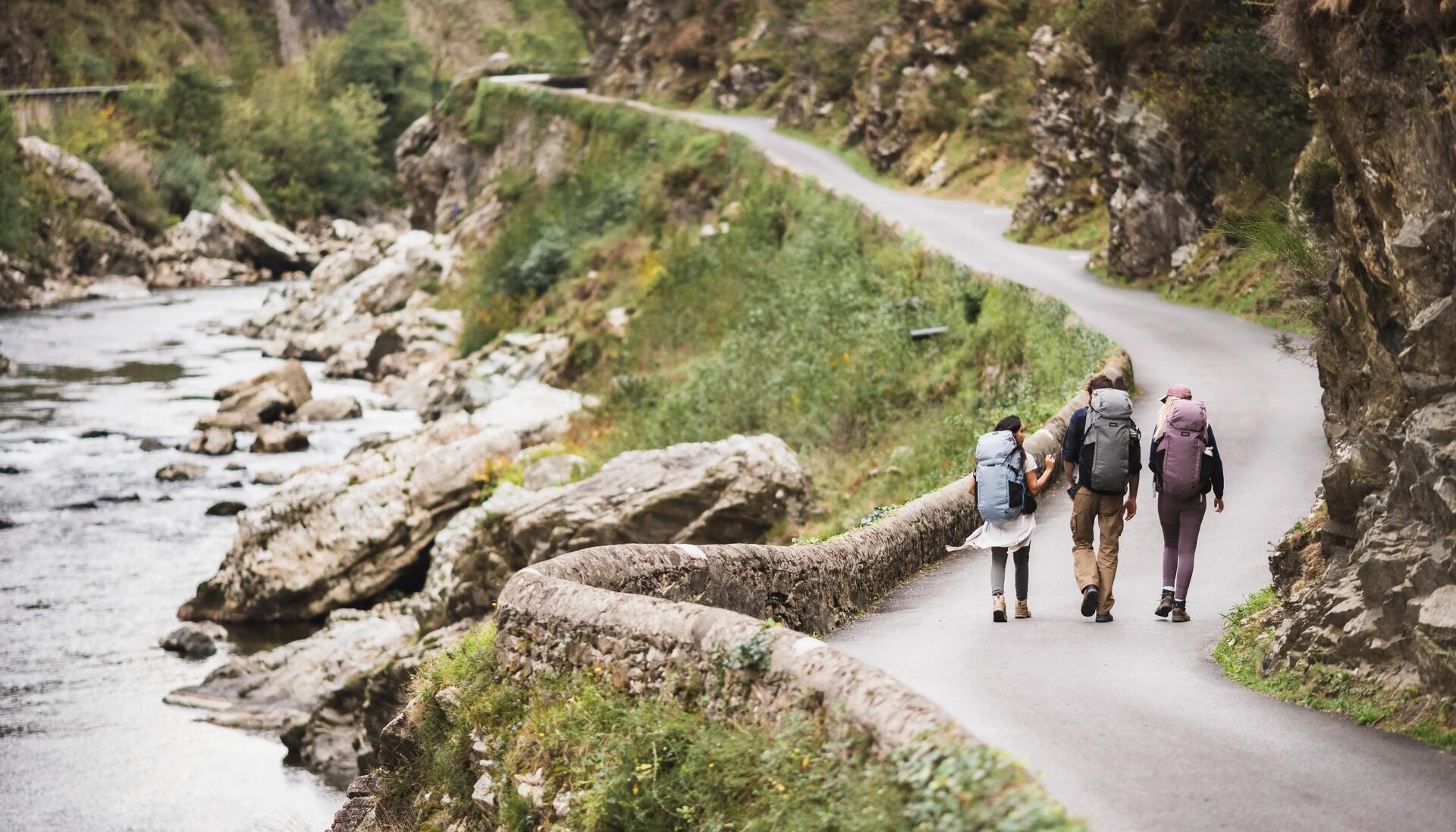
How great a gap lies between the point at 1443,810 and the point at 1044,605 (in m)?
5.22

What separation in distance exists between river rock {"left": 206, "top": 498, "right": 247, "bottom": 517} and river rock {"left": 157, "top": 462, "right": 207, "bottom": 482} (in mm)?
2712

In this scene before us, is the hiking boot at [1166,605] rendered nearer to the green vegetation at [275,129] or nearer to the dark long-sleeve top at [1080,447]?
the dark long-sleeve top at [1080,447]

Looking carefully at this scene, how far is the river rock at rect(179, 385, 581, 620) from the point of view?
24203mm

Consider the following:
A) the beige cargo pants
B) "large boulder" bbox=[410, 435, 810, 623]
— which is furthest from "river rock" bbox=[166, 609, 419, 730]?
the beige cargo pants

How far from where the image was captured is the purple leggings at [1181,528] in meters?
11.5

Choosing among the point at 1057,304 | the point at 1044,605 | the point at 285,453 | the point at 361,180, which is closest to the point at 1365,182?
the point at 1044,605

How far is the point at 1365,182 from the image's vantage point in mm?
10742

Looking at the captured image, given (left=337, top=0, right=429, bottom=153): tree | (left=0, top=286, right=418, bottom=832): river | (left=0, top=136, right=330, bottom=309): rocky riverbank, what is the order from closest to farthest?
(left=0, top=286, right=418, bottom=832): river
(left=0, top=136, right=330, bottom=309): rocky riverbank
(left=337, top=0, right=429, bottom=153): tree

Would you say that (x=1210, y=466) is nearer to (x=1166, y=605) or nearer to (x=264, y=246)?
(x=1166, y=605)

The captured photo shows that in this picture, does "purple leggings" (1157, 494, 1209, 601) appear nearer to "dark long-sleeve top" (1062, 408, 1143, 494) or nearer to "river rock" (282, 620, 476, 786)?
"dark long-sleeve top" (1062, 408, 1143, 494)

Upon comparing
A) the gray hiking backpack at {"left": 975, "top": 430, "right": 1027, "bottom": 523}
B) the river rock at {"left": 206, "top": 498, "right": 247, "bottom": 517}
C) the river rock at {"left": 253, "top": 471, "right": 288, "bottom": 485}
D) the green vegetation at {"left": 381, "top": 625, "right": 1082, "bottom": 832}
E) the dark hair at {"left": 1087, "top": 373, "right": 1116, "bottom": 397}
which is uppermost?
the dark hair at {"left": 1087, "top": 373, "right": 1116, "bottom": 397}

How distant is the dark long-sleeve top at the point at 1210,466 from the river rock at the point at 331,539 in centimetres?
1535

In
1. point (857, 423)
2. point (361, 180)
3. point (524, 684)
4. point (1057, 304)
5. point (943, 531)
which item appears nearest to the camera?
point (524, 684)

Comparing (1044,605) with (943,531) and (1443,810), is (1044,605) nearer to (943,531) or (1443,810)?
(943,531)
